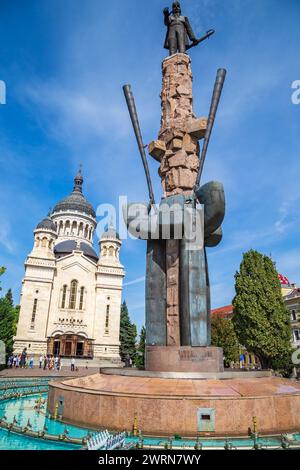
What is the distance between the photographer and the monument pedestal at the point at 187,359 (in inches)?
320

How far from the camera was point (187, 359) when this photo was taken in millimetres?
8219

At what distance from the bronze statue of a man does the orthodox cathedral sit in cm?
3299

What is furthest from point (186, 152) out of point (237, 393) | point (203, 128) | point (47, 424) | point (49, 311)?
point (49, 311)

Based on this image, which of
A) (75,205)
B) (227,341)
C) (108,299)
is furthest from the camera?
(75,205)

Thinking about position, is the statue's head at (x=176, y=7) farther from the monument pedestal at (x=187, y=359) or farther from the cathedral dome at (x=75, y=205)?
the cathedral dome at (x=75, y=205)

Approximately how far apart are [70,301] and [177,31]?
115 ft

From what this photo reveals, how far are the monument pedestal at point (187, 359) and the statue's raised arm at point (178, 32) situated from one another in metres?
10.5

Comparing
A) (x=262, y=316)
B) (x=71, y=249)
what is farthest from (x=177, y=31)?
(x=71, y=249)

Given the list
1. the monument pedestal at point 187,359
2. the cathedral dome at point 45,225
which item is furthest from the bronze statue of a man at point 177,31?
the cathedral dome at point 45,225

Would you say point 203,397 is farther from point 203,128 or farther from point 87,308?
point 87,308

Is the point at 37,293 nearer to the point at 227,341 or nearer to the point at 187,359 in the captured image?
the point at 227,341

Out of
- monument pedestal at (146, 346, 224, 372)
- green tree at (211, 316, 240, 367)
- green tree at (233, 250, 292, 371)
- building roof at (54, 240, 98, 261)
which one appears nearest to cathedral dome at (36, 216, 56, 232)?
building roof at (54, 240, 98, 261)

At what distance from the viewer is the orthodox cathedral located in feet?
125
